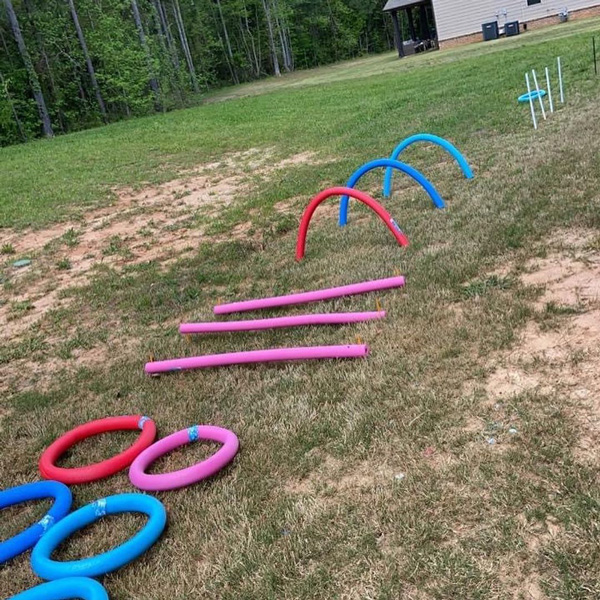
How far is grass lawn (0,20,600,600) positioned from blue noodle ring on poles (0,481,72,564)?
87 millimetres

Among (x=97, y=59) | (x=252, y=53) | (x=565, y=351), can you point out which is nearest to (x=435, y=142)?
(x=565, y=351)

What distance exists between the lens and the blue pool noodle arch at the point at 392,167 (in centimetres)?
581

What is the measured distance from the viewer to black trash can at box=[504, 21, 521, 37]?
89.6 feet

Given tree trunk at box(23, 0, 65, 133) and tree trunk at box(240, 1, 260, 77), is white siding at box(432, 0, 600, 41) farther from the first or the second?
tree trunk at box(23, 0, 65, 133)

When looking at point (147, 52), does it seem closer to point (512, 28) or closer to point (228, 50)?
point (512, 28)

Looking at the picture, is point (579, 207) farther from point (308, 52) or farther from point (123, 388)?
point (308, 52)

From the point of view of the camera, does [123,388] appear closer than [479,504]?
No

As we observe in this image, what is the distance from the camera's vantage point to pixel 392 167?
6.25 meters

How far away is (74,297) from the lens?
6.04 metres

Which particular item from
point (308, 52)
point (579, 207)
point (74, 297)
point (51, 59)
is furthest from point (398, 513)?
point (308, 52)

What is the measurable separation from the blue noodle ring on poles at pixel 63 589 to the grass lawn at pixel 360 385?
125 mm

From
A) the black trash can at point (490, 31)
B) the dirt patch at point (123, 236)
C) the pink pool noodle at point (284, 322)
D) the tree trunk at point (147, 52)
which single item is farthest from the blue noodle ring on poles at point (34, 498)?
the black trash can at point (490, 31)

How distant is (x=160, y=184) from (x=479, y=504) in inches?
377

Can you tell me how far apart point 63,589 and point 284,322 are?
229cm
